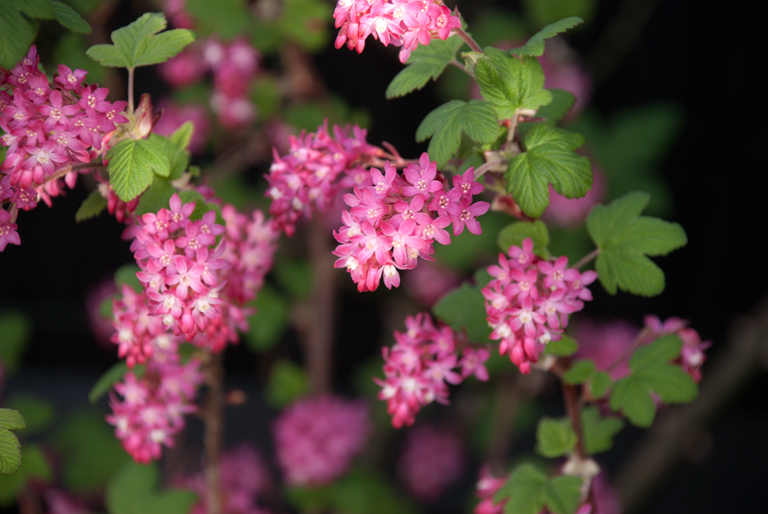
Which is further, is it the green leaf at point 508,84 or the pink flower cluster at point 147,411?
the pink flower cluster at point 147,411

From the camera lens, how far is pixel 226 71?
1674 millimetres

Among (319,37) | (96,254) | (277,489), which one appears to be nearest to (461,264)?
(319,37)

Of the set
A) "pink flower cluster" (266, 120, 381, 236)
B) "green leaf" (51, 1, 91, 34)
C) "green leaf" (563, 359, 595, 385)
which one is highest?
"green leaf" (51, 1, 91, 34)

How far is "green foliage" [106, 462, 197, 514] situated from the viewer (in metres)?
1.14

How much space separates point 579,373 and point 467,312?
185mm

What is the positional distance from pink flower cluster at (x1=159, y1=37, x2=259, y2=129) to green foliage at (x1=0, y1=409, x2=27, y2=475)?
3.71 ft

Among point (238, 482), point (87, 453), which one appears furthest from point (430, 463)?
point (87, 453)

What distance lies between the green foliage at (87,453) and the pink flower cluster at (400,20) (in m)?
1.59

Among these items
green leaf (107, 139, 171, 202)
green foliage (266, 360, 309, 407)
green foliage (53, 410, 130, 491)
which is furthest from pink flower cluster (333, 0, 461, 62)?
green foliage (53, 410, 130, 491)

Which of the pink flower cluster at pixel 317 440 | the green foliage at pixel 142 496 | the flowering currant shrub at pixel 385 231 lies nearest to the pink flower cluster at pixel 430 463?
the pink flower cluster at pixel 317 440

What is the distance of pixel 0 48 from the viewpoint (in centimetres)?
66

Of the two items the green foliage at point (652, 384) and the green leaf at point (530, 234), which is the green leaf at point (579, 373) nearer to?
the green foliage at point (652, 384)

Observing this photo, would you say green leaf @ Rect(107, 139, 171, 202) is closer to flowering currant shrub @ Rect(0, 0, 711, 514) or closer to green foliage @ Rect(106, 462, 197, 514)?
flowering currant shrub @ Rect(0, 0, 711, 514)

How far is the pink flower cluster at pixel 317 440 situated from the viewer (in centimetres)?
171
